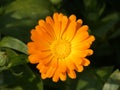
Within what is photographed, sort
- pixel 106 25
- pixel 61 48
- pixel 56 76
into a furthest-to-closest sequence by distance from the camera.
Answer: pixel 106 25
pixel 61 48
pixel 56 76

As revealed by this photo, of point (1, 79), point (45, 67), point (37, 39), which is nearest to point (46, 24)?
point (37, 39)

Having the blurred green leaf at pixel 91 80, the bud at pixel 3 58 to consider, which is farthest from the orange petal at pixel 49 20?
the blurred green leaf at pixel 91 80

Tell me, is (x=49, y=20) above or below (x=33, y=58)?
above

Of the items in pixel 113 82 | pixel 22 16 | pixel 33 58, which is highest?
pixel 22 16

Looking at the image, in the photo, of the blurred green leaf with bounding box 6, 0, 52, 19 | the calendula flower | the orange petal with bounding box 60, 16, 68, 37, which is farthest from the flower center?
the blurred green leaf with bounding box 6, 0, 52, 19

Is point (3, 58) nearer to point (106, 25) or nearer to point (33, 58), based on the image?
point (33, 58)

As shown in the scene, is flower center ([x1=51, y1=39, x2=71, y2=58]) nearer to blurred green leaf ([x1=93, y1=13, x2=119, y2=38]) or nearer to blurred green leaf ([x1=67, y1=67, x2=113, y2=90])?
blurred green leaf ([x1=67, y1=67, x2=113, y2=90])

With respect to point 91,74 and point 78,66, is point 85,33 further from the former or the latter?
point 91,74

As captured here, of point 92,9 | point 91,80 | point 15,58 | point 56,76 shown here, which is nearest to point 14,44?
point 15,58
